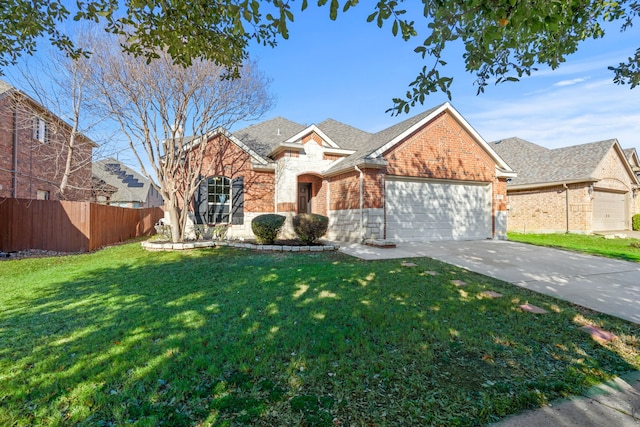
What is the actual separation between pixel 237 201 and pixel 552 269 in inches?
454

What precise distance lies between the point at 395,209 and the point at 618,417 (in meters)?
9.96

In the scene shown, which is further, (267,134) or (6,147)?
(267,134)

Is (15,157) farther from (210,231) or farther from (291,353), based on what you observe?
(291,353)

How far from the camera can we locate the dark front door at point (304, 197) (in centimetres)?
1545

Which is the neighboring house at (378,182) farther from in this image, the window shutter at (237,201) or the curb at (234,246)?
the curb at (234,246)

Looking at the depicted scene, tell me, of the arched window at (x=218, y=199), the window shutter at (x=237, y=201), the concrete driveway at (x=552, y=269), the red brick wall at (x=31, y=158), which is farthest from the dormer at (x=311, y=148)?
the red brick wall at (x=31, y=158)

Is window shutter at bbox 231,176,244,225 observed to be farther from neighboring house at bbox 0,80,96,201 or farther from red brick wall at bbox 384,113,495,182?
neighboring house at bbox 0,80,96,201

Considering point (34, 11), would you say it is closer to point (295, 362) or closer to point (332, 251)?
point (295, 362)

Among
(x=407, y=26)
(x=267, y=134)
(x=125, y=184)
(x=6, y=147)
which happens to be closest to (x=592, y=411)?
(x=407, y=26)

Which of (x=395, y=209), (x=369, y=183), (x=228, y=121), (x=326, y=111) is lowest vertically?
(x=395, y=209)

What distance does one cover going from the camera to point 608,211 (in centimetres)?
1909

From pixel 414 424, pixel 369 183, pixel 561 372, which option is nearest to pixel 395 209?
pixel 369 183

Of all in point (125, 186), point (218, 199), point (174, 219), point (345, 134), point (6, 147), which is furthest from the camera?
point (125, 186)

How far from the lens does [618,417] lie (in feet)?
7.97
